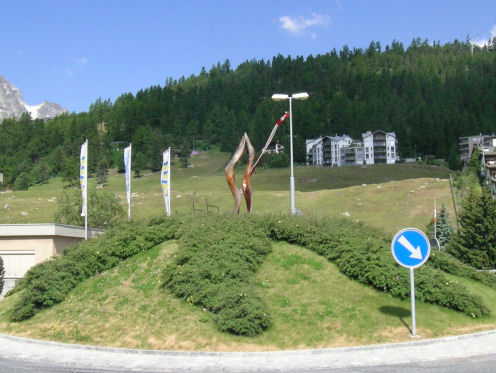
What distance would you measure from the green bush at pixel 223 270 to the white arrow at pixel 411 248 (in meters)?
4.35

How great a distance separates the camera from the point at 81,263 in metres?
18.7

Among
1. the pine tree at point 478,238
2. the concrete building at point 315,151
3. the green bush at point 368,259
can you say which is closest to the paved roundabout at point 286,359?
the green bush at point 368,259

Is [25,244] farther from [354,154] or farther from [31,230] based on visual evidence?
[354,154]

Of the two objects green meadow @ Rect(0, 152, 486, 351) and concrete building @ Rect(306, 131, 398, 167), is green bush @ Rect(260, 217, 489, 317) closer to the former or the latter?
green meadow @ Rect(0, 152, 486, 351)

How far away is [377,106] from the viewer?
603 ft

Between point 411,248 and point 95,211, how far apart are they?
49.6 m

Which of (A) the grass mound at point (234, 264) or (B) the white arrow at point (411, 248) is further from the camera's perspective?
(A) the grass mound at point (234, 264)

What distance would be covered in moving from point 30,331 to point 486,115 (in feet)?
602

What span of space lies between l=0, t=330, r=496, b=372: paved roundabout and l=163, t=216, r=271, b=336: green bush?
142cm

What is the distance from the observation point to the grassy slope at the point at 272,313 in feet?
43.2

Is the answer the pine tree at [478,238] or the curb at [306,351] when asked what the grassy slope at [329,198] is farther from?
the curb at [306,351]

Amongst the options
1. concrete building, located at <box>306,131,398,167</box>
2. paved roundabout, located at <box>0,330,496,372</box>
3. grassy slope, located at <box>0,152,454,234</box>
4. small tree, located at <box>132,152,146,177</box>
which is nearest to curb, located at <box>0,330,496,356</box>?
paved roundabout, located at <box>0,330,496,372</box>

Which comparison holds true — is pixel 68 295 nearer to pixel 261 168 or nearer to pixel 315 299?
pixel 315 299

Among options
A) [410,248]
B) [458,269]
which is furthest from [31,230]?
[410,248]
